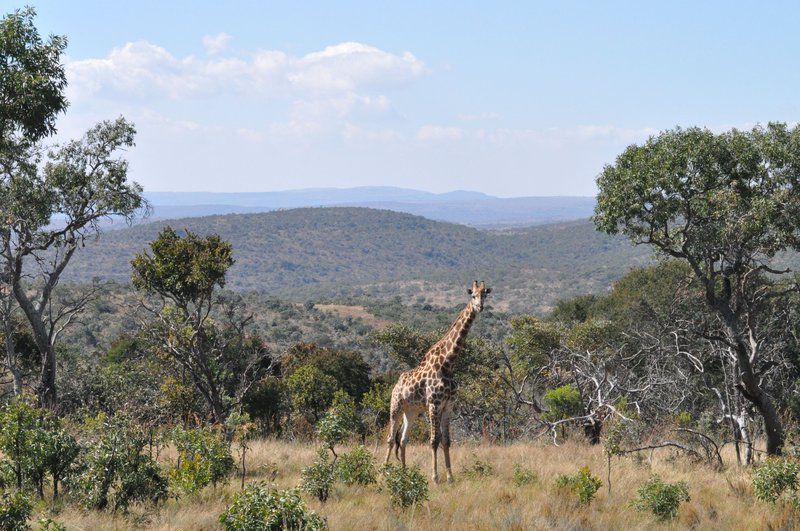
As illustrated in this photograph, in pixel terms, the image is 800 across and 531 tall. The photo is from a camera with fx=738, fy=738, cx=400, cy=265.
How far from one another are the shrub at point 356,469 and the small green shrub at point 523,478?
86.7 inches

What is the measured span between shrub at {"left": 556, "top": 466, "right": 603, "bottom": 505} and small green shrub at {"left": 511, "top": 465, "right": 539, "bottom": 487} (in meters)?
0.55

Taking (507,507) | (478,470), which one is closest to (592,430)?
(478,470)

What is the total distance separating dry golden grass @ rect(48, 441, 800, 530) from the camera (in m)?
9.12

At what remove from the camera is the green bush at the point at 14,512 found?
7.63 m

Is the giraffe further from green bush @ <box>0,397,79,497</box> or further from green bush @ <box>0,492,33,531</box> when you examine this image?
green bush @ <box>0,492,33,531</box>

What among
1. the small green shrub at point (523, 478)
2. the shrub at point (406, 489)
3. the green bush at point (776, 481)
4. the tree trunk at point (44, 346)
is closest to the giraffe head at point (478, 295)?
the small green shrub at point (523, 478)

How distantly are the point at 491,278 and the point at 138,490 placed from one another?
12745 centimetres

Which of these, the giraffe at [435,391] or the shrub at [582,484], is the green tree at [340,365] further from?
the shrub at [582,484]

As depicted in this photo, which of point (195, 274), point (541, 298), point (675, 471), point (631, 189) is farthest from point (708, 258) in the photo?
point (541, 298)

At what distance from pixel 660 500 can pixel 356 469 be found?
14.4ft

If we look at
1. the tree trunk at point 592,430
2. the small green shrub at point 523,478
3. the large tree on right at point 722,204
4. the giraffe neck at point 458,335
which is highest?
the large tree on right at point 722,204

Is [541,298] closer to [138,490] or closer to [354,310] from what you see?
[354,310]

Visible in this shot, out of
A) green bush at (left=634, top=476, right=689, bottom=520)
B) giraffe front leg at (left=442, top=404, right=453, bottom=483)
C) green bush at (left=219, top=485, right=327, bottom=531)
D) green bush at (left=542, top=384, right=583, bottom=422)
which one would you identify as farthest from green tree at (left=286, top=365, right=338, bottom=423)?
green bush at (left=219, top=485, right=327, bottom=531)

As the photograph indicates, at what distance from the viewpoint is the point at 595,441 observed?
56.1 feet
